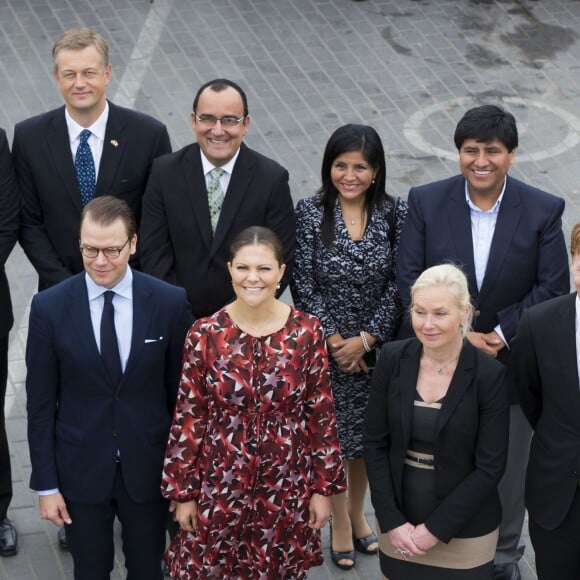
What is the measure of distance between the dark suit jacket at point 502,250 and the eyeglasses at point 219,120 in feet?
3.43

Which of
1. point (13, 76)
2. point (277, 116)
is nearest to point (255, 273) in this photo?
point (277, 116)

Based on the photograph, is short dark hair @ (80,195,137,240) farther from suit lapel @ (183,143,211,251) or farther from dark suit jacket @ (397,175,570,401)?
dark suit jacket @ (397,175,570,401)

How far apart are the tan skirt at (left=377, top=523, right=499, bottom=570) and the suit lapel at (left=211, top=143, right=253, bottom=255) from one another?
1957mm

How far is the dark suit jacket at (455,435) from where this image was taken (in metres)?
6.04

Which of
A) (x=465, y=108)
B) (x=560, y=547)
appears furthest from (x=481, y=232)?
(x=465, y=108)

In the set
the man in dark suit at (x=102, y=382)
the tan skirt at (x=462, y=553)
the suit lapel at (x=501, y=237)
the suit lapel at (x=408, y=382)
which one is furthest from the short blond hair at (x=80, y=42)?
the tan skirt at (x=462, y=553)

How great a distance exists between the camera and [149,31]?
13.1 m

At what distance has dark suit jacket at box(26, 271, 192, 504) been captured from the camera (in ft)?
20.1

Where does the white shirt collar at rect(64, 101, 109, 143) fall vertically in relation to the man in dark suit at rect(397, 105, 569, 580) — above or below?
above

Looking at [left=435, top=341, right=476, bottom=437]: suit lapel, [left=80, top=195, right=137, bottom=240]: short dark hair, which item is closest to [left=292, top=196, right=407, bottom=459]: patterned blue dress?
[left=435, top=341, right=476, bottom=437]: suit lapel

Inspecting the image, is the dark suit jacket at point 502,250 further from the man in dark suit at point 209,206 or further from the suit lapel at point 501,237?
the man in dark suit at point 209,206

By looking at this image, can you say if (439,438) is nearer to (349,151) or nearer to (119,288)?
(119,288)

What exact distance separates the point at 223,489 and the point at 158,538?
0.59 m

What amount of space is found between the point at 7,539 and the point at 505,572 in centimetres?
276
